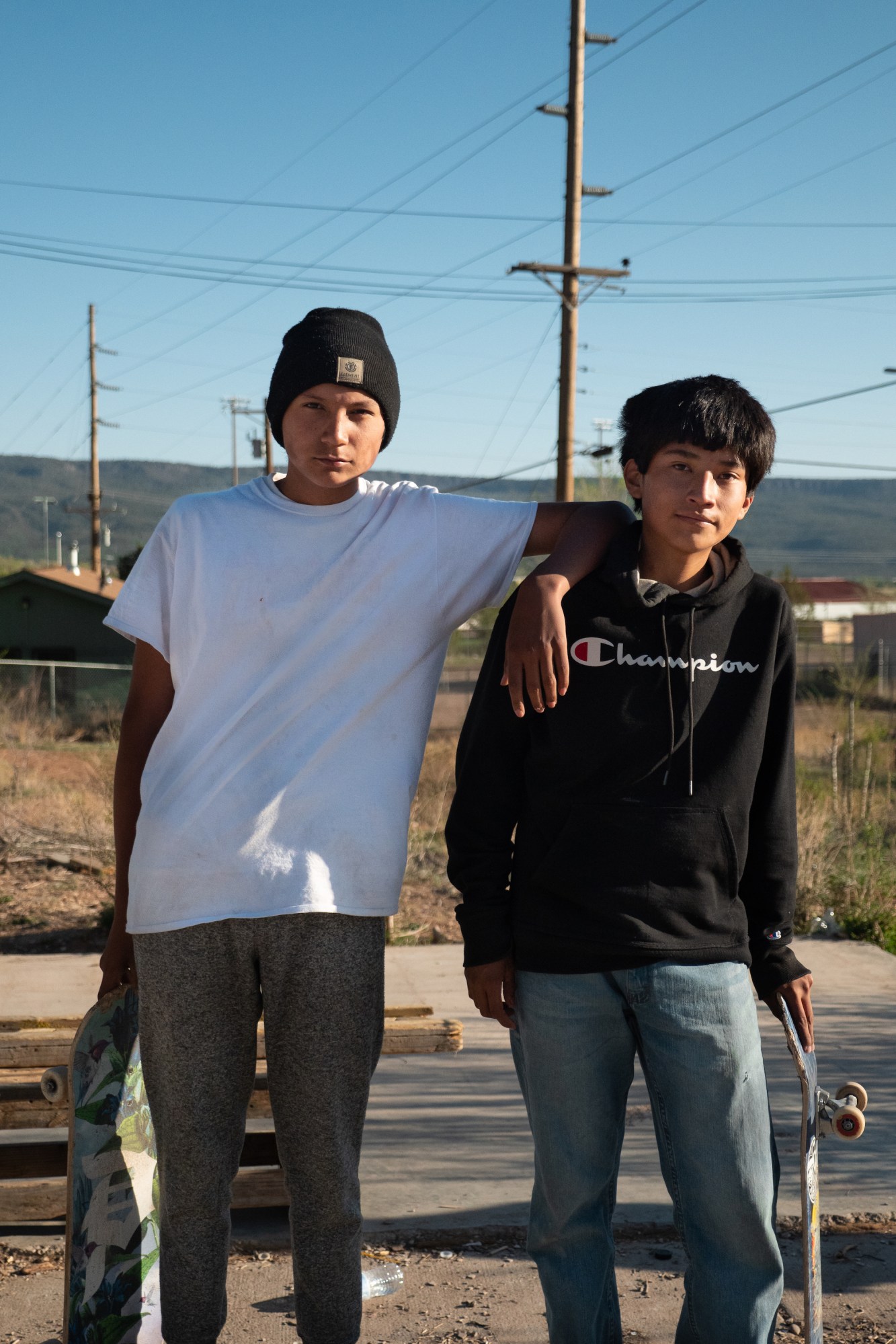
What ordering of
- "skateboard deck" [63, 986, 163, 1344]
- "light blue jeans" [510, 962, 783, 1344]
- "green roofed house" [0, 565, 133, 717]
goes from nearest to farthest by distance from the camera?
1. "light blue jeans" [510, 962, 783, 1344]
2. "skateboard deck" [63, 986, 163, 1344]
3. "green roofed house" [0, 565, 133, 717]

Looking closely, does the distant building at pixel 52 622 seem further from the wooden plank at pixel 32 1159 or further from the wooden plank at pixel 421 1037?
the wooden plank at pixel 421 1037

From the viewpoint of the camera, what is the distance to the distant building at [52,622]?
31.7 m

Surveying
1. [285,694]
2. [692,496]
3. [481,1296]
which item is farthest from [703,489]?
[481,1296]

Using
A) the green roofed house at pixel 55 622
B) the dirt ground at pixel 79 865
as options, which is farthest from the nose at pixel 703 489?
the green roofed house at pixel 55 622

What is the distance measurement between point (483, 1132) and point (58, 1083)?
5.91 feet

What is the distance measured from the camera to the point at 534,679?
209 centimetres

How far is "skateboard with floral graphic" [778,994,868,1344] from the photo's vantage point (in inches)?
85.5

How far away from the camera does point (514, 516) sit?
2.30 meters

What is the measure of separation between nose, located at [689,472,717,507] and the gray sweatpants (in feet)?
3.03

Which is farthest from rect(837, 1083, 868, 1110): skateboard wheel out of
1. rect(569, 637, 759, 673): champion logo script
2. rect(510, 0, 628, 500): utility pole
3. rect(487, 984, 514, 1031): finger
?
rect(510, 0, 628, 500): utility pole

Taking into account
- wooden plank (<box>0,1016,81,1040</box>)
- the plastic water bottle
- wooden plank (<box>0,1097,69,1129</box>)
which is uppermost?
wooden plank (<box>0,1016,81,1040</box>)

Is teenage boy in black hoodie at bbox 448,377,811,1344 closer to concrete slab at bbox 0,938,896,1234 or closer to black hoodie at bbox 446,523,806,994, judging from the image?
black hoodie at bbox 446,523,806,994

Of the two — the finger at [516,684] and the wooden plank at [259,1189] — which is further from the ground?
the finger at [516,684]

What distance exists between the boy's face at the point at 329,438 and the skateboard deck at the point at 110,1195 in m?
1.12
